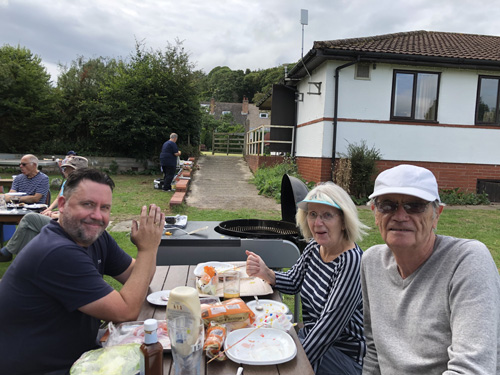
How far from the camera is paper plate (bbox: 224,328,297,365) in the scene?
1.43m

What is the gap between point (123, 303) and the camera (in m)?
1.59

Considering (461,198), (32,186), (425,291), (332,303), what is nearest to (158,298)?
(332,303)

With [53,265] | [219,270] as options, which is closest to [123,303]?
[53,265]

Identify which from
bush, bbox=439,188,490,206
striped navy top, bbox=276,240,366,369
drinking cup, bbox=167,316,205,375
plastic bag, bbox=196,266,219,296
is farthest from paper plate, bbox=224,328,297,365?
bush, bbox=439,188,490,206

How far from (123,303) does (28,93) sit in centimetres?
1815

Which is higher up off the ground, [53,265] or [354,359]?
[53,265]

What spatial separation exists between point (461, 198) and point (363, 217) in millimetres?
4738

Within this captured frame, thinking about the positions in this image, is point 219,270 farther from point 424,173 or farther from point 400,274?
point 424,173

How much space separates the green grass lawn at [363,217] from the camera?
19.3 feet

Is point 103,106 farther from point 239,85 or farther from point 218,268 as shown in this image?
point 239,85

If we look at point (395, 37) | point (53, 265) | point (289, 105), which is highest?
point (395, 37)

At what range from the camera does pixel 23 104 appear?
15.9 meters

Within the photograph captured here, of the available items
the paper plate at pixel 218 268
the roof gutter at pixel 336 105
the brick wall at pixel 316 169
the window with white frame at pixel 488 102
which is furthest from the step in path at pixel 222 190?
the window with white frame at pixel 488 102

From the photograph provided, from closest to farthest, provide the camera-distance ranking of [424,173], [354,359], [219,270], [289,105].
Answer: [424,173] → [354,359] → [219,270] → [289,105]
